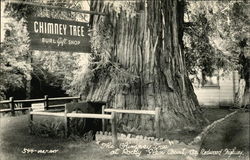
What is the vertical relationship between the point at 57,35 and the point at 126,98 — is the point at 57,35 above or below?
above

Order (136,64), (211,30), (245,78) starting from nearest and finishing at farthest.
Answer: (136,64) < (211,30) < (245,78)

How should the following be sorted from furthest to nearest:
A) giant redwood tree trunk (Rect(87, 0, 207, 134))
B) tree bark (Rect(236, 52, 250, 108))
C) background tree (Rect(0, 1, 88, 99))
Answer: tree bark (Rect(236, 52, 250, 108)), background tree (Rect(0, 1, 88, 99)), giant redwood tree trunk (Rect(87, 0, 207, 134))

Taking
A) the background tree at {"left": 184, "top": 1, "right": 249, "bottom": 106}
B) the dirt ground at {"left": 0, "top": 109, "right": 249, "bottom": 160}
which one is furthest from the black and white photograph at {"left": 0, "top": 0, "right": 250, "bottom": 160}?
the background tree at {"left": 184, "top": 1, "right": 249, "bottom": 106}

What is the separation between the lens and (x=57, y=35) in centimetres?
636

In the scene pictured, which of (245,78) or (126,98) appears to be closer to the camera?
(126,98)

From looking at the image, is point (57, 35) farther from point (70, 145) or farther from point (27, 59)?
point (27, 59)

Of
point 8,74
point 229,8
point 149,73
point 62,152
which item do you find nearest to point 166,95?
point 149,73

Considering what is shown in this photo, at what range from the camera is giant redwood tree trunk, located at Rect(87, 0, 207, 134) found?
8.86 m

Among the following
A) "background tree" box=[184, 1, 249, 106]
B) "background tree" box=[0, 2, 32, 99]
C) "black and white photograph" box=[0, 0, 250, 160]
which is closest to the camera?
"black and white photograph" box=[0, 0, 250, 160]

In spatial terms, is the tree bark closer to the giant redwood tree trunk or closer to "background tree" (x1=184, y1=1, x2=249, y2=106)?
"background tree" (x1=184, y1=1, x2=249, y2=106)

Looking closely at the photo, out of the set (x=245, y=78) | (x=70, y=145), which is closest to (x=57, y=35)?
(x=70, y=145)

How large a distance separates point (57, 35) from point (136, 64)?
2.93 m

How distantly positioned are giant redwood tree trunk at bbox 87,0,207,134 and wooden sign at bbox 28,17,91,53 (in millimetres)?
1835

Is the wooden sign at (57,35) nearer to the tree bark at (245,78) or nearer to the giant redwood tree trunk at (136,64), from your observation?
the giant redwood tree trunk at (136,64)
